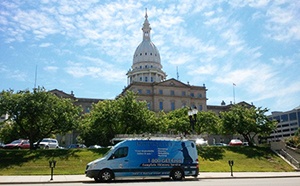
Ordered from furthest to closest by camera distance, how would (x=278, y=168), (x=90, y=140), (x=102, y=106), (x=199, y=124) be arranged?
1. (x=90, y=140)
2. (x=199, y=124)
3. (x=102, y=106)
4. (x=278, y=168)

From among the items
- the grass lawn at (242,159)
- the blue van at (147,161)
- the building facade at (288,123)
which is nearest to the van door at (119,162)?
the blue van at (147,161)

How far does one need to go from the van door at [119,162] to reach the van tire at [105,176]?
1.00 ft

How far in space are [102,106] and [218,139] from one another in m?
59.1

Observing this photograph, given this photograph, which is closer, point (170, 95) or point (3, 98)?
point (3, 98)

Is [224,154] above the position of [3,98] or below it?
below

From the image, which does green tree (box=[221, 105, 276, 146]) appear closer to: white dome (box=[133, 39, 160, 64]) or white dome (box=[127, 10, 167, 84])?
white dome (box=[127, 10, 167, 84])

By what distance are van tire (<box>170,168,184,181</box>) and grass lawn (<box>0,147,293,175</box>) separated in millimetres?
10806

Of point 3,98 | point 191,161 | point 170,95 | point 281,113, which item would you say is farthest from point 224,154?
point 281,113

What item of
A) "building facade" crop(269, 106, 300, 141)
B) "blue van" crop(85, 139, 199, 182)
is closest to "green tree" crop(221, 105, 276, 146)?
"blue van" crop(85, 139, 199, 182)

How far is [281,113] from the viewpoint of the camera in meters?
141

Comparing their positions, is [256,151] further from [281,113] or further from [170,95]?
[281,113]

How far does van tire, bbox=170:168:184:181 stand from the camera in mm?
23719

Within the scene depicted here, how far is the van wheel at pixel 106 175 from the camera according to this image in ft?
71.9

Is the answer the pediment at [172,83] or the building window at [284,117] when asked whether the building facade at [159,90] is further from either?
the building window at [284,117]
